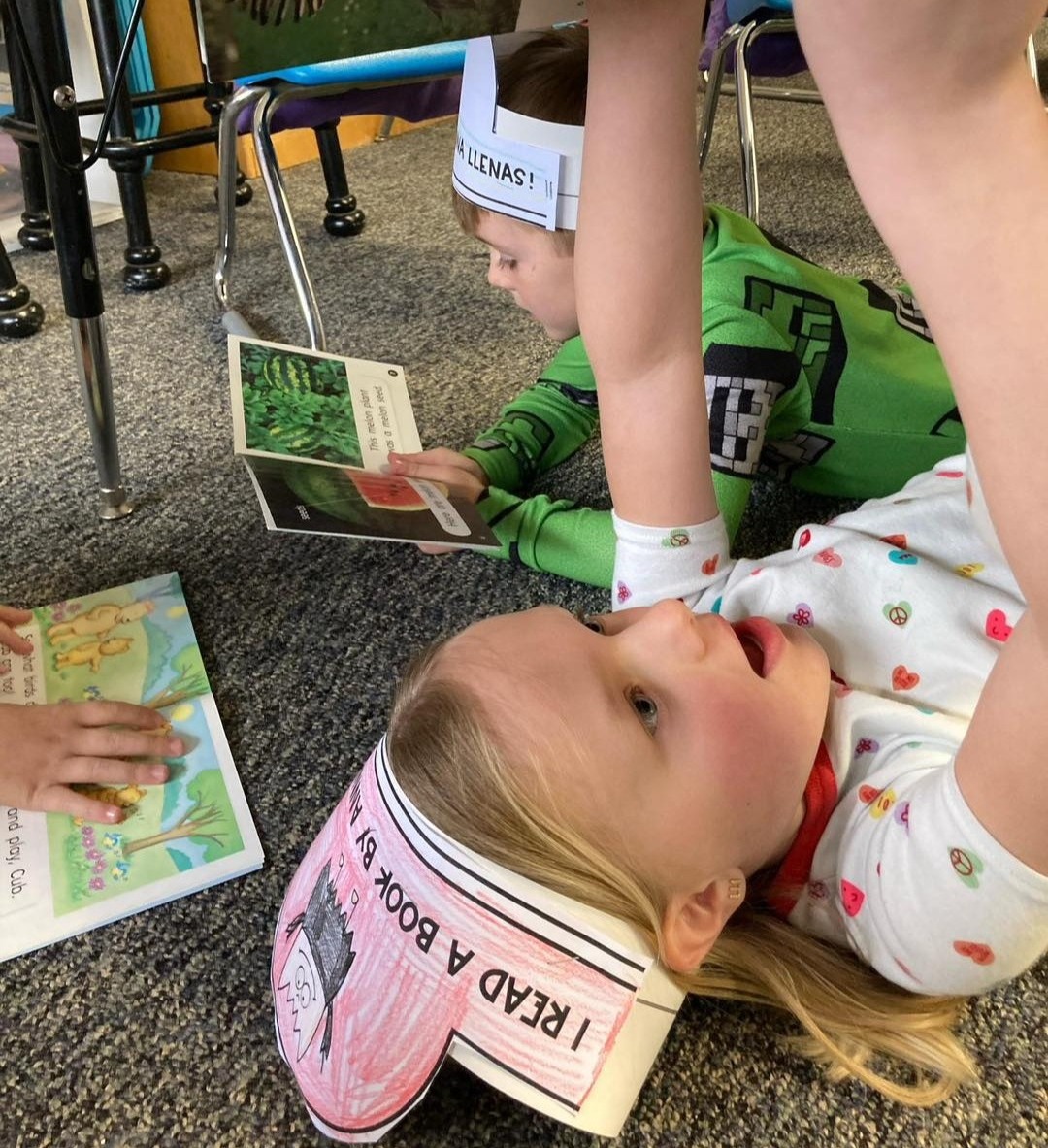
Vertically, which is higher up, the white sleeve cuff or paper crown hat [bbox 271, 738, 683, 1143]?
the white sleeve cuff

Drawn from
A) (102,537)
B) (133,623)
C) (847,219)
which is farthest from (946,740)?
(847,219)

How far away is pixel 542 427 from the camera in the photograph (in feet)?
3.60

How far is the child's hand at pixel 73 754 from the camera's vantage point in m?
0.72

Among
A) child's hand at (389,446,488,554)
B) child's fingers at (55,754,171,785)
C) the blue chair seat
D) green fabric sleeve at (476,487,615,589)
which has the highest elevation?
the blue chair seat

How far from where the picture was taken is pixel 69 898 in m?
0.67

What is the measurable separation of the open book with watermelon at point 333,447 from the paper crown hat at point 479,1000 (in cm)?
35

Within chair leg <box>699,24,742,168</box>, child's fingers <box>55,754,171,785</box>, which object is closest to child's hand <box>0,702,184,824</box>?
child's fingers <box>55,754,171,785</box>

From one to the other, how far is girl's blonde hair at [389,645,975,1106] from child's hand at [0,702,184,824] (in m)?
0.26

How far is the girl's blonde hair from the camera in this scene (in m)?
0.53

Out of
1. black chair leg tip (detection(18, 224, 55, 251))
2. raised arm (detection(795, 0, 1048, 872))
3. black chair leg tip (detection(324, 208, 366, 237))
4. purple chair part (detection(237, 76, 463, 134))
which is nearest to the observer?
raised arm (detection(795, 0, 1048, 872))

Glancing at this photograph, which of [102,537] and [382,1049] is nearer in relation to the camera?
[382,1049]

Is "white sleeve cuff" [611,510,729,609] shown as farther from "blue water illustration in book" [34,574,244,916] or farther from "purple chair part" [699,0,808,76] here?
"purple chair part" [699,0,808,76]

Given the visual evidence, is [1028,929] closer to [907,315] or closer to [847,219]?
[907,315]

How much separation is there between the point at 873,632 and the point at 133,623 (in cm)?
63
